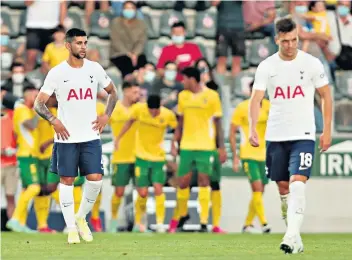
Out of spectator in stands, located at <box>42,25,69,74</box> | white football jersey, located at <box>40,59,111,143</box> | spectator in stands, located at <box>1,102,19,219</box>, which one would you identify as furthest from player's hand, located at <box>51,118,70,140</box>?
spectator in stands, located at <box>42,25,69,74</box>

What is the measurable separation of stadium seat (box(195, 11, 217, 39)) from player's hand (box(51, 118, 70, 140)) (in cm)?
839

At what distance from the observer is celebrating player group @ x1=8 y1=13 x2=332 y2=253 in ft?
37.2

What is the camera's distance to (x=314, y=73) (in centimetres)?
1139

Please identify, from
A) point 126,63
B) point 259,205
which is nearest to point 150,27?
point 126,63

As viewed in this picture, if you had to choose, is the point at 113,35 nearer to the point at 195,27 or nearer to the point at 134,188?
the point at 195,27

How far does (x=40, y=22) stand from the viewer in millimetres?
20469

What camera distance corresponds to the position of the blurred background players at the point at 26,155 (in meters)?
17.1

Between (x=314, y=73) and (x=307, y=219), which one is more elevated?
(x=314, y=73)

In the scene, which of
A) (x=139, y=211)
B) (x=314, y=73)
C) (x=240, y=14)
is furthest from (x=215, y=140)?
(x=314, y=73)

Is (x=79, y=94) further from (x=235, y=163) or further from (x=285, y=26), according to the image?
(x=235, y=163)

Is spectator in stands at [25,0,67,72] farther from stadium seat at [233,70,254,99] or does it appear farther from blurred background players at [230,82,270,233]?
blurred background players at [230,82,270,233]

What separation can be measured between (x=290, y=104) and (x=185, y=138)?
5780mm

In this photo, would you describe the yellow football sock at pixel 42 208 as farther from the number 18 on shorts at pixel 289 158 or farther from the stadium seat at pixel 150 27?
the number 18 on shorts at pixel 289 158

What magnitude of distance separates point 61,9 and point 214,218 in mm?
5155
